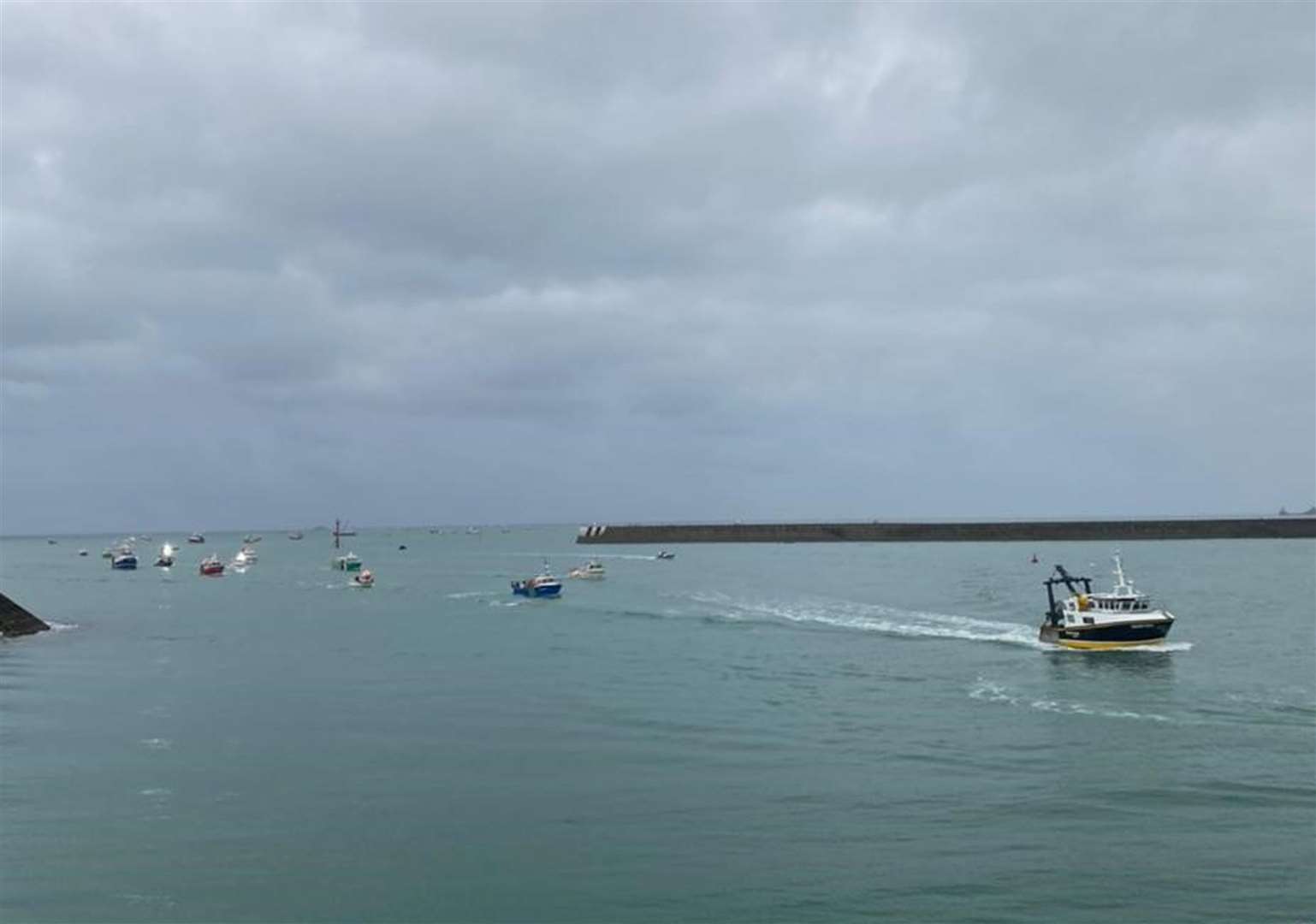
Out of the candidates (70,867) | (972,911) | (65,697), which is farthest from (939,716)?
(65,697)

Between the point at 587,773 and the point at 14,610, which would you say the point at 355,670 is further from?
the point at 14,610

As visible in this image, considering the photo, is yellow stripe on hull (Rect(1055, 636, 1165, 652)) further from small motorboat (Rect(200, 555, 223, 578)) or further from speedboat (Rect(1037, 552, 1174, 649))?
small motorboat (Rect(200, 555, 223, 578))

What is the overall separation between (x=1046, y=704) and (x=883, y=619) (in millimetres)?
31867

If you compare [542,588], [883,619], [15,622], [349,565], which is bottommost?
[883,619]

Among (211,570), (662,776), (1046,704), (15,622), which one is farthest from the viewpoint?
(211,570)

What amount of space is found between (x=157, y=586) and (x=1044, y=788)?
120068 millimetres

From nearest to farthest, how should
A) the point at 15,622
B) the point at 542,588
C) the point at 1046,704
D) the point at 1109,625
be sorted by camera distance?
the point at 1046,704 → the point at 1109,625 → the point at 15,622 → the point at 542,588

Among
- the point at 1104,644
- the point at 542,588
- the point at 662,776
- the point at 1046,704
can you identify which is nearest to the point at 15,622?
the point at 542,588

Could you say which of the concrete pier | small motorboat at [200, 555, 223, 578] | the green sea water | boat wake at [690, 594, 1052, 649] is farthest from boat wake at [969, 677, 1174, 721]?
small motorboat at [200, 555, 223, 578]

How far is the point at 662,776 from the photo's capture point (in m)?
31.1

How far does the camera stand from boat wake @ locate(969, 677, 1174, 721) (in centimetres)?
4084

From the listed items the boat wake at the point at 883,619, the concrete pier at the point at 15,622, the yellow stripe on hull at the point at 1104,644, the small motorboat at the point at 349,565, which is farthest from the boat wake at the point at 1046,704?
the small motorboat at the point at 349,565

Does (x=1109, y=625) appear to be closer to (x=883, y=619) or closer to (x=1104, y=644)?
(x=1104, y=644)

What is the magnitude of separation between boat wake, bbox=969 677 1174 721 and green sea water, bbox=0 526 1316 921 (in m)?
0.38
